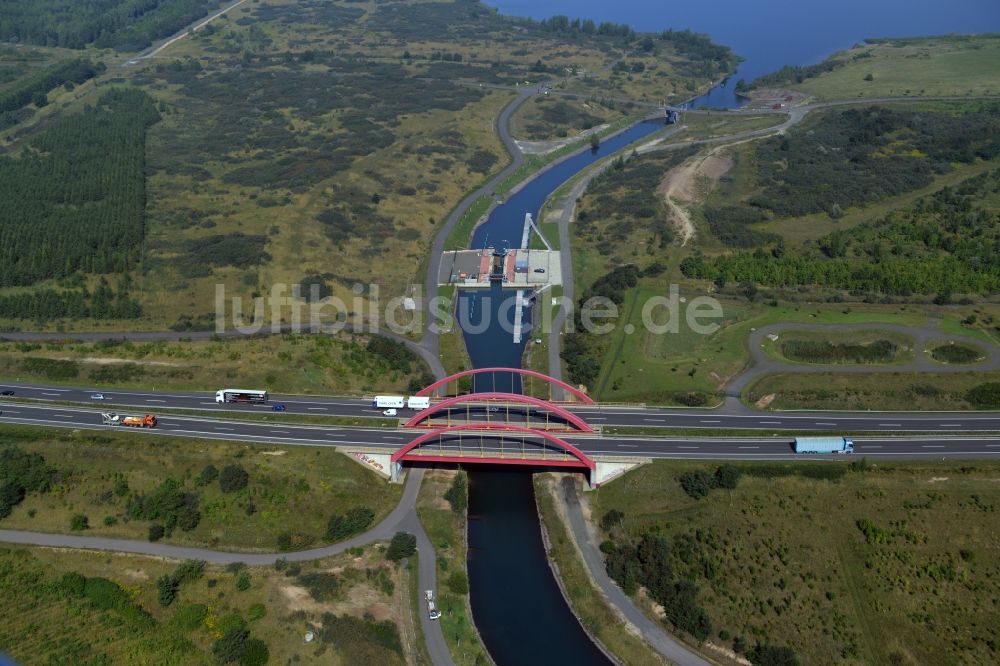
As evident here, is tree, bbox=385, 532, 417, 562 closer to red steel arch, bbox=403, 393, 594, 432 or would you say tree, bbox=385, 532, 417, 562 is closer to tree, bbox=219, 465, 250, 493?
red steel arch, bbox=403, 393, 594, 432

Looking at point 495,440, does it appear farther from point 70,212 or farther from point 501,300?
point 70,212

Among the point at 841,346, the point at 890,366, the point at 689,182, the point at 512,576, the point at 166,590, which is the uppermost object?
the point at 689,182

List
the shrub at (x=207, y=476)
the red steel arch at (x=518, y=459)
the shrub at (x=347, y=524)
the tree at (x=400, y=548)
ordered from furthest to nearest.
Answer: the shrub at (x=207, y=476)
the red steel arch at (x=518, y=459)
the shrub at (x=347, y=524)
the tree at (x=400, y=548)


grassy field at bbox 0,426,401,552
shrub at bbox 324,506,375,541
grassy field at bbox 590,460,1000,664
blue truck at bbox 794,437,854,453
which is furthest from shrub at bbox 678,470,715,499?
shrub at bbox 324,506,375,541

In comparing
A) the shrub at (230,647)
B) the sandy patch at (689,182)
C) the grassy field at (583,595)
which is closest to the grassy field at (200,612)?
the shrub at (230,647)

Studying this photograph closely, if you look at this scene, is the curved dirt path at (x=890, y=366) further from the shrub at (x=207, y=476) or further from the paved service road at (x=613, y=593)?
the shrub at (x=207, y=476)

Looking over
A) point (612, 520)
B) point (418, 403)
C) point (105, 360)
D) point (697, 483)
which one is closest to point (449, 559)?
point (612, 520)

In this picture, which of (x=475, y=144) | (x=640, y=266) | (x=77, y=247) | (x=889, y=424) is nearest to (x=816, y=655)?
(x=889, y=424)
